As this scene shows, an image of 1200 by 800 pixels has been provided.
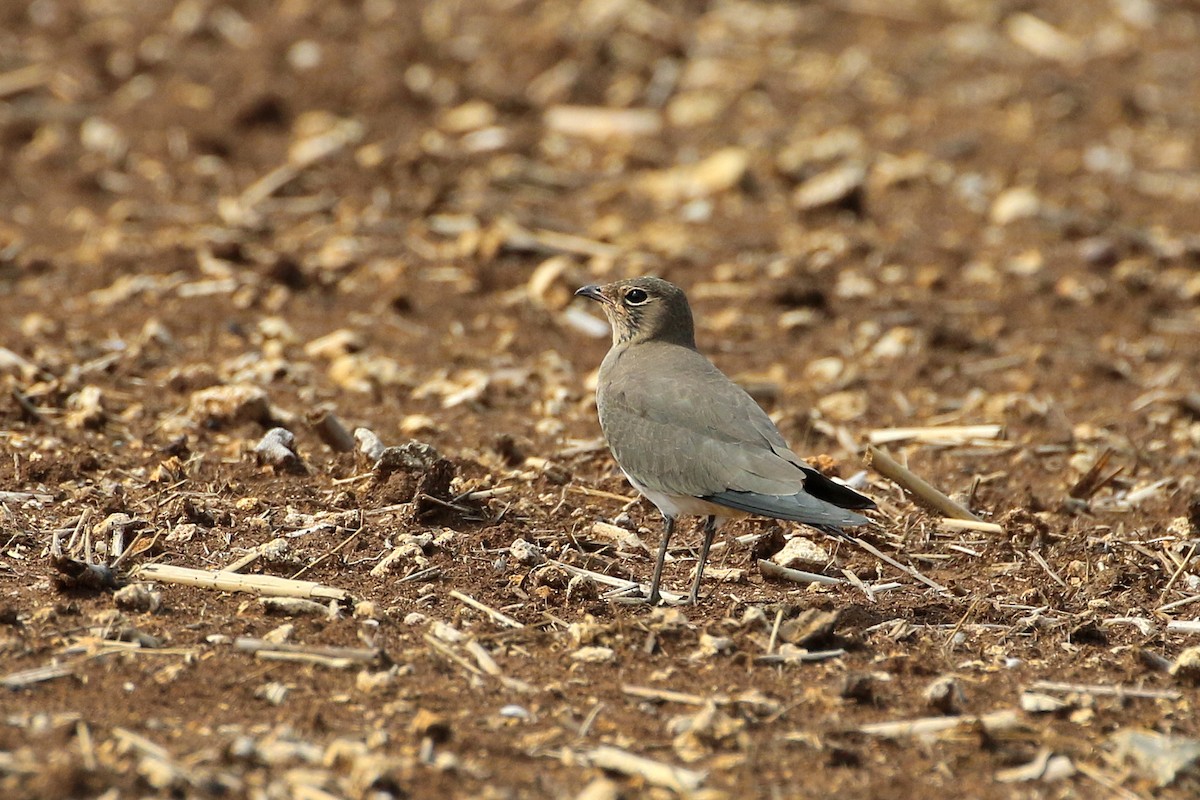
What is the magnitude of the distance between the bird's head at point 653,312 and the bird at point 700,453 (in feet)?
0.37

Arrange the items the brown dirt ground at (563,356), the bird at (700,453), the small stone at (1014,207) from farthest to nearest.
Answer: the small stone at (1014,207) < the bird at (700,453) < the brown dirt ground at (563,356)

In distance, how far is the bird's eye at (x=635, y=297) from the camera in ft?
23.0

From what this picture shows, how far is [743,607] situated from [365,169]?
6730mm

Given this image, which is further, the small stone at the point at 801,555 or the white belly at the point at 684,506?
the small stone at the point at 801,555

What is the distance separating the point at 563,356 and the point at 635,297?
76.5 inches

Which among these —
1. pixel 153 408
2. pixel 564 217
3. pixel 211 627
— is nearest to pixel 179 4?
pixel 564 217

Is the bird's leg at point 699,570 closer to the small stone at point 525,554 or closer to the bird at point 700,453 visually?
the bird at point 700,453

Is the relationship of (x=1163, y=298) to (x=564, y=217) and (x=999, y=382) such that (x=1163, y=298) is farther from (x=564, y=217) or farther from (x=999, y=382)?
(x=564, y=217)

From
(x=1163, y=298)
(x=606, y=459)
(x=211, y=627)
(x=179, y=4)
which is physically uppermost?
(x=179, y=4)

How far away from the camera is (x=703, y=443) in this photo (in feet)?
19.8

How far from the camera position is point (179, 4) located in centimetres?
1466

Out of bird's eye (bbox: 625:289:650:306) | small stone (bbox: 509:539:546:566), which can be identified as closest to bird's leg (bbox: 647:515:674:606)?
small stone (bbox: 509:539:546:566)

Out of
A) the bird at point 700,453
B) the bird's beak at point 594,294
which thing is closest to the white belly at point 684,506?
the bird at point 700,453

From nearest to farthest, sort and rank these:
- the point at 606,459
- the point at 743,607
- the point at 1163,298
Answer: the point at 743,607 → the point at 606,459 → the point at 1163,298
